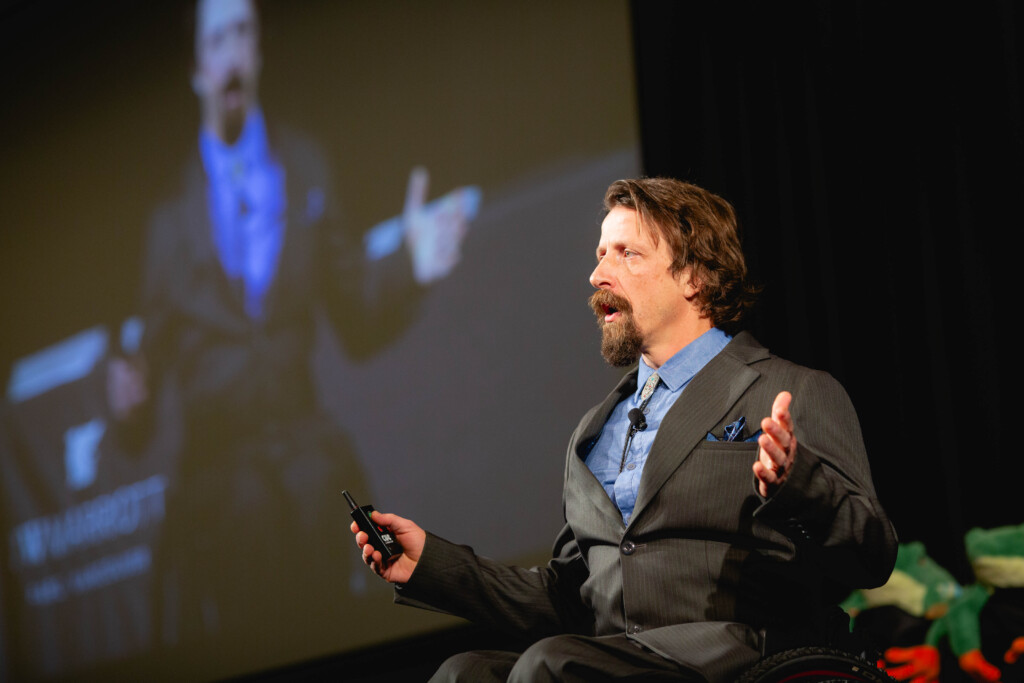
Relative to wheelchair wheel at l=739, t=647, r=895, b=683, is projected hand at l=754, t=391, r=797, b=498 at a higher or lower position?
higher

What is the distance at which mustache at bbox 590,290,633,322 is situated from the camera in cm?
175

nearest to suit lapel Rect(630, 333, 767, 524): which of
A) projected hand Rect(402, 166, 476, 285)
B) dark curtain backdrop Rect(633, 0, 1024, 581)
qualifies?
dark curtain backdrop Rect(633, 0, 1024, 581)

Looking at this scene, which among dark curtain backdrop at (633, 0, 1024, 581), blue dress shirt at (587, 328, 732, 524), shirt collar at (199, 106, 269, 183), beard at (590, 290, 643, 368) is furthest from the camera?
shirt collar at (199, 106, 269, 183)

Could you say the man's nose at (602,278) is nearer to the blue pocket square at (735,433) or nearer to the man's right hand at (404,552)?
the blue pocket square at (735,433)

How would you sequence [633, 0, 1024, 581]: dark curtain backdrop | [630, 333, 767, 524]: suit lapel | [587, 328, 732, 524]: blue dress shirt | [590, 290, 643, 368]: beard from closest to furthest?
[630, 333, 767, 524]: suit lapel, [587, 328, 732, 524]: blue dress shirt, [590, 290, 643, 368]: beard, [633, 0, 1024, 581]: dark curtain backdrop

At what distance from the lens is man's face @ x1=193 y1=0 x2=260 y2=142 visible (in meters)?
3.82

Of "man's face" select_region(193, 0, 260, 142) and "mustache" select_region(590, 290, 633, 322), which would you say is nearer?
"mustache" select_region(590, 290, 633, 322)

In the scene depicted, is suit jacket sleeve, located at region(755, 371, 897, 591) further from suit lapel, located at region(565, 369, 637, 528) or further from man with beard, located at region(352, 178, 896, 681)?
suit lapel, located at region(565, 369, 637, 528)

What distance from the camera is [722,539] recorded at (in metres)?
1.46

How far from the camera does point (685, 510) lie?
1465mm

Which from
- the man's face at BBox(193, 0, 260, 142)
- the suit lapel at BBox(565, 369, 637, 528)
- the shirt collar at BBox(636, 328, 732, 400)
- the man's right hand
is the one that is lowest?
the man's right hand

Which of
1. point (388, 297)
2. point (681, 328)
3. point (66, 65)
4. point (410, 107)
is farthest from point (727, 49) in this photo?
point (66, 65)

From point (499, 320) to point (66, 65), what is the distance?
8.96ft

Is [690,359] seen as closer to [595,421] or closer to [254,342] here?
[595,421]
